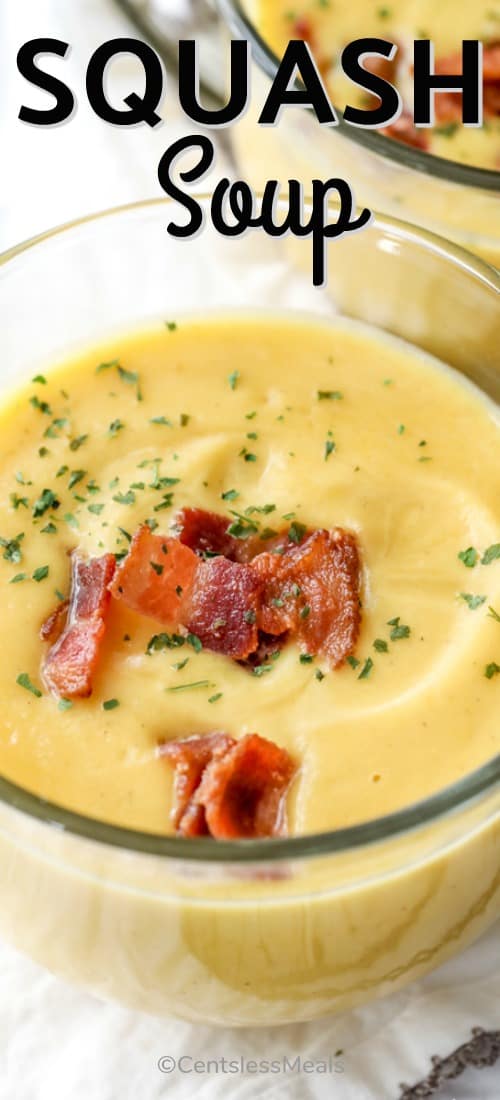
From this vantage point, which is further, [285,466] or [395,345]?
[395,345]

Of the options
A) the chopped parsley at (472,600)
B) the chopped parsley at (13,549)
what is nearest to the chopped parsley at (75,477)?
the chopped parsley at (13,549)

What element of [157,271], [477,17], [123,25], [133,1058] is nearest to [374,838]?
[133,1058]

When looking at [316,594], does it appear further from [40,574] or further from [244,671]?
[40,574]

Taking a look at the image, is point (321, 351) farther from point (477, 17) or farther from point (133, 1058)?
point (133, 1058)

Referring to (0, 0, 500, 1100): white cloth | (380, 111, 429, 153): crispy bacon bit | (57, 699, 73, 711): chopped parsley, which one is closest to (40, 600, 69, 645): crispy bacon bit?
(57, 699, 73, 711): chopped parsley

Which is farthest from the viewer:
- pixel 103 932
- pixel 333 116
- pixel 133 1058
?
pixel 333 116

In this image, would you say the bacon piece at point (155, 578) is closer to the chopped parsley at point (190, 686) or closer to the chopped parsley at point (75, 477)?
the chopped parsley at point (190, 686)
